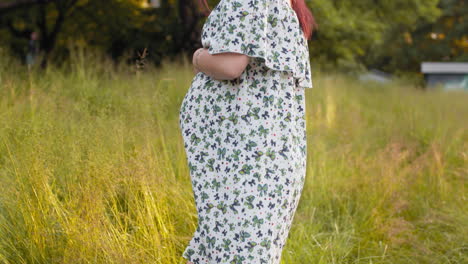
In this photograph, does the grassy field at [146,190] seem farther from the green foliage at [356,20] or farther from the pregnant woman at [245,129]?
the green foliage at [356,20]

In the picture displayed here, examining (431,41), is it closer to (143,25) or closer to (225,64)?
(143,25)

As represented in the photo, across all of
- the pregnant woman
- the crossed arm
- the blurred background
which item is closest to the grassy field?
the pregnant woman

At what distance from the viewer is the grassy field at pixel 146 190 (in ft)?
7.67

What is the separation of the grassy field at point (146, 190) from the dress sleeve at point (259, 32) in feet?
2.84

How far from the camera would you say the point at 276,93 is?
6.39 feet

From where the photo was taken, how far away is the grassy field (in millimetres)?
2338

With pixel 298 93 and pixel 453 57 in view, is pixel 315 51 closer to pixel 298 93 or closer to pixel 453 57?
pixel 298 93

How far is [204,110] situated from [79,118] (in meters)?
1.49

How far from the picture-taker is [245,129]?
1909 mm

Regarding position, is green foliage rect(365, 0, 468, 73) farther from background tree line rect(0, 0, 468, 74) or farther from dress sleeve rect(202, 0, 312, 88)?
dress sleeve rect(202, 0, 312, 88)

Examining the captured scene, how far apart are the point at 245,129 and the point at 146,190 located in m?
0.90

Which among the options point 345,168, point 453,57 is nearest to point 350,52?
point 345,168

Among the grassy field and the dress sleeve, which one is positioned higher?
the dress sleeve

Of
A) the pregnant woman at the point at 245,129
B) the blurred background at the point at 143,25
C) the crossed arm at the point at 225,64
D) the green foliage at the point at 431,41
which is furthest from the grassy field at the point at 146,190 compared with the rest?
the green foliage at the point at 431,41
